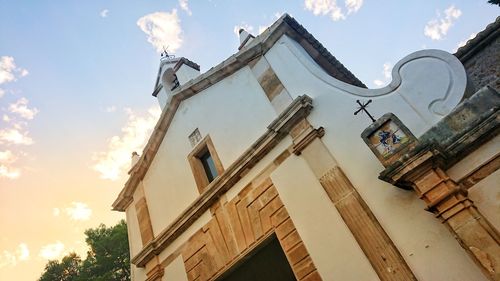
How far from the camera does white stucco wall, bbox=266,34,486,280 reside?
3.99 meters

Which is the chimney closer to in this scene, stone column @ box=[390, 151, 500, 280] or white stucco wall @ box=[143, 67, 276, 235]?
white stucco wall @ box=[143, 67, 276, 235]

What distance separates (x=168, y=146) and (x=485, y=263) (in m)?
7.87

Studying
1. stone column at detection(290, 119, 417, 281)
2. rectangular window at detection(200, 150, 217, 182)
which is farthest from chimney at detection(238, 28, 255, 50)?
stone column at detection(290, 119, 417, 281)

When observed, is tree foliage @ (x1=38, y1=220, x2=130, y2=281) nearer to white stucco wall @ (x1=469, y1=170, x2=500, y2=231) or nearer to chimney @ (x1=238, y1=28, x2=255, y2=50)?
chimney @ (x1=238, y1=28, x2=255, y2=50)

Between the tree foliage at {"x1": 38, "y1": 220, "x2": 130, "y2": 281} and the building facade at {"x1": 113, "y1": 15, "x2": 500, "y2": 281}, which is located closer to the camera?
the building facade at {"x1": 113, "y1": 15, "x2": 500, "y2": 281}

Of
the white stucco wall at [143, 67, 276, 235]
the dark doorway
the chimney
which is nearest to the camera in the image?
the white stucco wall at [143, 67, 276, 235]

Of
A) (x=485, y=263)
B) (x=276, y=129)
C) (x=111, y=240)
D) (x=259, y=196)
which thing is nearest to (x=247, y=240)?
(x=259, y=196)

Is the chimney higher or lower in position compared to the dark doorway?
higher

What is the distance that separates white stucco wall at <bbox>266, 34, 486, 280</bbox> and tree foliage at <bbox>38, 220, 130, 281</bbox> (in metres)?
17.3

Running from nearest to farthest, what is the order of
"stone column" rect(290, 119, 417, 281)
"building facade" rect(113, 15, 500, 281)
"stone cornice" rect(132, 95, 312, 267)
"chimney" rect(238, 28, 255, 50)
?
"building facade" rect(113, 15, 500, 281)
"stone column" rect(290, 119, 417, 281)
"stone cornice" rect(132, 95, 312, 267)
"chimney" rect(238, 28, 255, 50)

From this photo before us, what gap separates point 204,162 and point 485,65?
7.38 m

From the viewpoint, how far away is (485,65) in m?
7.64

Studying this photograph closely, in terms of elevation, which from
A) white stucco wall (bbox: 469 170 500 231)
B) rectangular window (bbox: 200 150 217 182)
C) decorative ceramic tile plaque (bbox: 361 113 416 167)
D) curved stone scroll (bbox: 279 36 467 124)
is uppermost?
rectangular window (bbox: 200 150 217 182)

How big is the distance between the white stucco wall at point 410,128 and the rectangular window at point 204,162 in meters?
2.71
